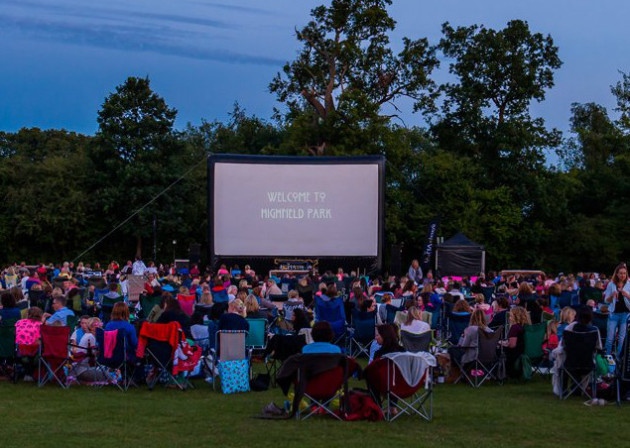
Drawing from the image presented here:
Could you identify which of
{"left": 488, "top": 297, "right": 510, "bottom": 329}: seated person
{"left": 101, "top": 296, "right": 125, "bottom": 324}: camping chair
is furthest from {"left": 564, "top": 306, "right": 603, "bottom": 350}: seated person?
{"left": 101, "top": 296, "right": 125, "bottom": 324}: camping chair

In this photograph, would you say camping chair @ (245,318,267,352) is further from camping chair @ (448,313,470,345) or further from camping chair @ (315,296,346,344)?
camping chair @ (448,313,470,345)

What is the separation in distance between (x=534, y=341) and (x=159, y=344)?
428 cm

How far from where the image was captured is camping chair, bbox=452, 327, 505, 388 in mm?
11469

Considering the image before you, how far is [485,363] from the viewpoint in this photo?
458 inches

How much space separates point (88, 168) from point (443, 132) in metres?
14.3

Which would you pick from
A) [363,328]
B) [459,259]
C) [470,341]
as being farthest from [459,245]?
[470,341]

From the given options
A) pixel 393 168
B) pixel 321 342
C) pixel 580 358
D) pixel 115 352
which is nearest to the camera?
pixel 321 342

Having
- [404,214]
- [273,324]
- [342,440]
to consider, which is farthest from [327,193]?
[342,440]

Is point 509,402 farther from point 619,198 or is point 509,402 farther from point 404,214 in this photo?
point 619,198

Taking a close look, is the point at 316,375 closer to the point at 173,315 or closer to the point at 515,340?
the point at 173,315

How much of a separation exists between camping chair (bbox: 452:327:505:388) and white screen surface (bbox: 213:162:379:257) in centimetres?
1545

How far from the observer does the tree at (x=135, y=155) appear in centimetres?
3900

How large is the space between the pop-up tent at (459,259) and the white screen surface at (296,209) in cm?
286

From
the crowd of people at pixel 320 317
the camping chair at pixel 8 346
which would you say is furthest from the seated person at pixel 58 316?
the camping chair at pixel 8 346
